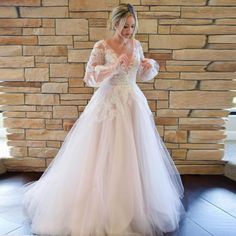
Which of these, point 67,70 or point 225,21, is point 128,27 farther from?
point 225,21

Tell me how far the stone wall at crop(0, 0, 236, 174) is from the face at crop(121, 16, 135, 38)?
553 mm

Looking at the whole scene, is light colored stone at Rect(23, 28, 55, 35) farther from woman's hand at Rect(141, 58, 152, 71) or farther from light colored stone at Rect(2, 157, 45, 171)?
light colored stone at Rect(2, 157, 45, 171)

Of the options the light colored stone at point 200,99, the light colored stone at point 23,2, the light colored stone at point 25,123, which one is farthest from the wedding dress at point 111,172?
the light colored stone at point 23,2

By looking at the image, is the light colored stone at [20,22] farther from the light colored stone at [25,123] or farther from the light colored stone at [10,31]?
the light colored stone at [25,123]

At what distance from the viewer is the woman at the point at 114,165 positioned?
1.75 meters

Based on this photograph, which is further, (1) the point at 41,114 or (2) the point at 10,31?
(1) the point at 41,114

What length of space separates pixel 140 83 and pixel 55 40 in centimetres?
69

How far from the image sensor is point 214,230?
1861mm

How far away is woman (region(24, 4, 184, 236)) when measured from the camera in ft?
5.76

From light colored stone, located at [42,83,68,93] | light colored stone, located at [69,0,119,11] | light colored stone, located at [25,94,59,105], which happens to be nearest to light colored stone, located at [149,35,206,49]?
light colored stone, located at [69,0,119,11]

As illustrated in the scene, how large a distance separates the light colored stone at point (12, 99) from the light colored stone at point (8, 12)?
1.89ft

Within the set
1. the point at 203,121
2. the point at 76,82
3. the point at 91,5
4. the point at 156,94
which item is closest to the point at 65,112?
the point at 76,82

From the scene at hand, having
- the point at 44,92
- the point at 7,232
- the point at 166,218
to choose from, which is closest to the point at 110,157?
the point at 166,218

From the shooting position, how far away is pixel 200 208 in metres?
2.12
